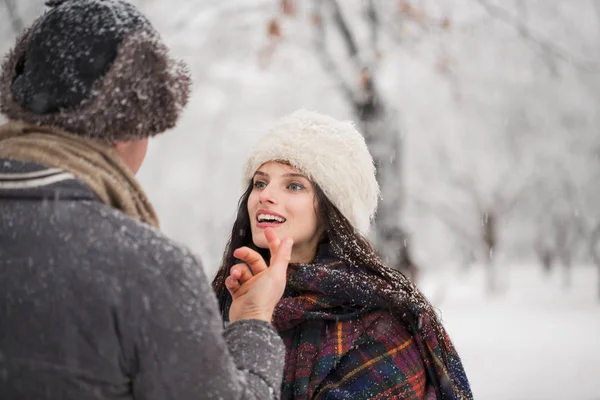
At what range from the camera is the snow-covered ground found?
7211 millimetres

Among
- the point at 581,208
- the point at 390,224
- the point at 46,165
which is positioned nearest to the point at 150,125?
the point at 46,165

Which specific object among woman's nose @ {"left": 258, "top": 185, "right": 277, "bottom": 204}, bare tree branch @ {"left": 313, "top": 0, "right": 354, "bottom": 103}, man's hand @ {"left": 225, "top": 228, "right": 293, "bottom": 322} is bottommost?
man's hand @ {"left": 225, "top": 228, "right": 293, "bottom": 322}

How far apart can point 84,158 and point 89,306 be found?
1.15 ft

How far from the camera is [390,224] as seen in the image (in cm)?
638

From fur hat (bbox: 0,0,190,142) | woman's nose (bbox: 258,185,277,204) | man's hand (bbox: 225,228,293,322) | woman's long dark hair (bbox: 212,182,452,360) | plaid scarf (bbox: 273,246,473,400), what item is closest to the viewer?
fur hat (bbox: 0,0,190,142)

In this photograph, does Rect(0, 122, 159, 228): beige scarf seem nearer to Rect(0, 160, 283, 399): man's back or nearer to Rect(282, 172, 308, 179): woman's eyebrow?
Rect(0, 160, 283, 399): man's back

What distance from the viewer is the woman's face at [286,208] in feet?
9.04

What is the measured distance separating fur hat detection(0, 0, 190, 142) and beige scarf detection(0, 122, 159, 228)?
0.02 m

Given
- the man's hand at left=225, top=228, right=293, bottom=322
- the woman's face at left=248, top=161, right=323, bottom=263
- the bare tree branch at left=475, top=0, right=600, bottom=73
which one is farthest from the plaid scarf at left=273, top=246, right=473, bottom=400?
the bare tree branch at left=475, top=0, right=600, bottom=73

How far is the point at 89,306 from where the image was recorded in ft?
4.01

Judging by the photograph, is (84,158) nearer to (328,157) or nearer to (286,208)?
(286,208)

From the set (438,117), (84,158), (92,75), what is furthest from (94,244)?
(438,117)

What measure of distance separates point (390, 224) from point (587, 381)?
359 cm

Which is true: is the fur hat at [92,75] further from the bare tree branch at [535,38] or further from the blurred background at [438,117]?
the bare tree branch at [535,38]
